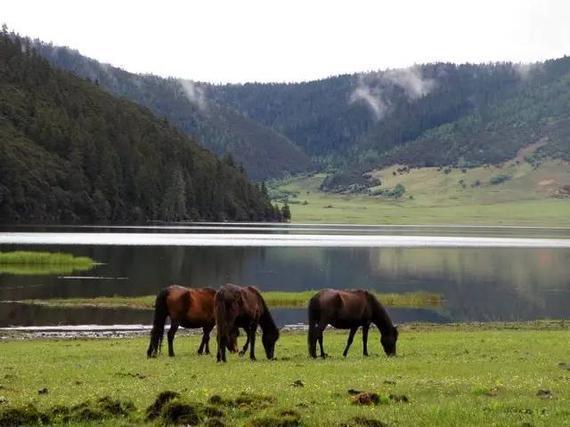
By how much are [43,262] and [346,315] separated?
65.3 metres

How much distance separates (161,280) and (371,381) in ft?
203

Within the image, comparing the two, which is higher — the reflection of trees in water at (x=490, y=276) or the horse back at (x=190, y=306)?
the horse back at (x=190, y=306)

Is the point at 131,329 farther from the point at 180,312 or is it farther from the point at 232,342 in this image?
the point at 232,342

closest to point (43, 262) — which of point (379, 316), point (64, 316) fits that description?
point (64, 316)

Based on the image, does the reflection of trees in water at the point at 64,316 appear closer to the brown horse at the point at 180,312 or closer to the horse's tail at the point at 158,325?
the horse's tail at the point at 158,325

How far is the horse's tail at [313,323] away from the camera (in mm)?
A: 28812

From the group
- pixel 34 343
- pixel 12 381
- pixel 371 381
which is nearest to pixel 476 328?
pixel 34 343

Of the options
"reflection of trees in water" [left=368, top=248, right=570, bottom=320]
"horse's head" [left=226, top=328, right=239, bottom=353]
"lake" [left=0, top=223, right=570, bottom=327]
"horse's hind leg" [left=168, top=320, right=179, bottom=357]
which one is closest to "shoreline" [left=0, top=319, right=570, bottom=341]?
"lake" [left=0, top=223, right=570, bottom=327]

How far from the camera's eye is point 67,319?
54438 millimetres

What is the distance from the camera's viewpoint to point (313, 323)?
29.0m

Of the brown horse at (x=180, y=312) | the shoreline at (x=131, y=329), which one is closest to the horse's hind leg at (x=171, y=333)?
the brown horse at (x=180, y=312)

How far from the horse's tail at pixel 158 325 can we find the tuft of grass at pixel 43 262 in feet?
186

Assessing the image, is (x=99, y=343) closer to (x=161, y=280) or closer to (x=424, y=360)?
(x=424, y=360)

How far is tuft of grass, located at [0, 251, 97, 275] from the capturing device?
279ft
